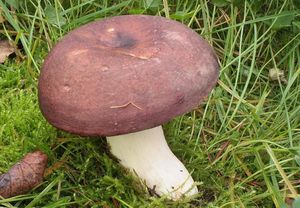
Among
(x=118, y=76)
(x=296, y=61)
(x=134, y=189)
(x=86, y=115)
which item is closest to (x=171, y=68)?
(x=118, y=76)

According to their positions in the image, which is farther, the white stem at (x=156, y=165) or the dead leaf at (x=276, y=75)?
the dead leaf at (x=276, y=75)

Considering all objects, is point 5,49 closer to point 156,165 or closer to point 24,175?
point 24,175

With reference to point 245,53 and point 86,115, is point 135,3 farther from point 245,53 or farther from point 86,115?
point 86,115

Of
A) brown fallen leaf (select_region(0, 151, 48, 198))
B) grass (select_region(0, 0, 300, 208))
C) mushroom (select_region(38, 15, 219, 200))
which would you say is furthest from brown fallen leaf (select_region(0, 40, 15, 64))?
mushroom (select_region(38, 15, 219, 200))

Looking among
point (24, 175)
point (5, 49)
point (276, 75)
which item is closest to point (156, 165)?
point (24, 175)

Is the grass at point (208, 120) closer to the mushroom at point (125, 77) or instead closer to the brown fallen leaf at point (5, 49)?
the brown fallen leaf at point (5, 49)

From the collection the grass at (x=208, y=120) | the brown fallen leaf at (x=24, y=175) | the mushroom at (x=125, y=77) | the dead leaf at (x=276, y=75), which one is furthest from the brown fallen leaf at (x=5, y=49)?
the dead leaf at (x=276, y=75)

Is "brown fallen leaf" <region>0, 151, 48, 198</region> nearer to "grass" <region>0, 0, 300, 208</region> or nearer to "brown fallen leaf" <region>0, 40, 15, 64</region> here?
"grass" <region>0, 0, 300, 208</region>
